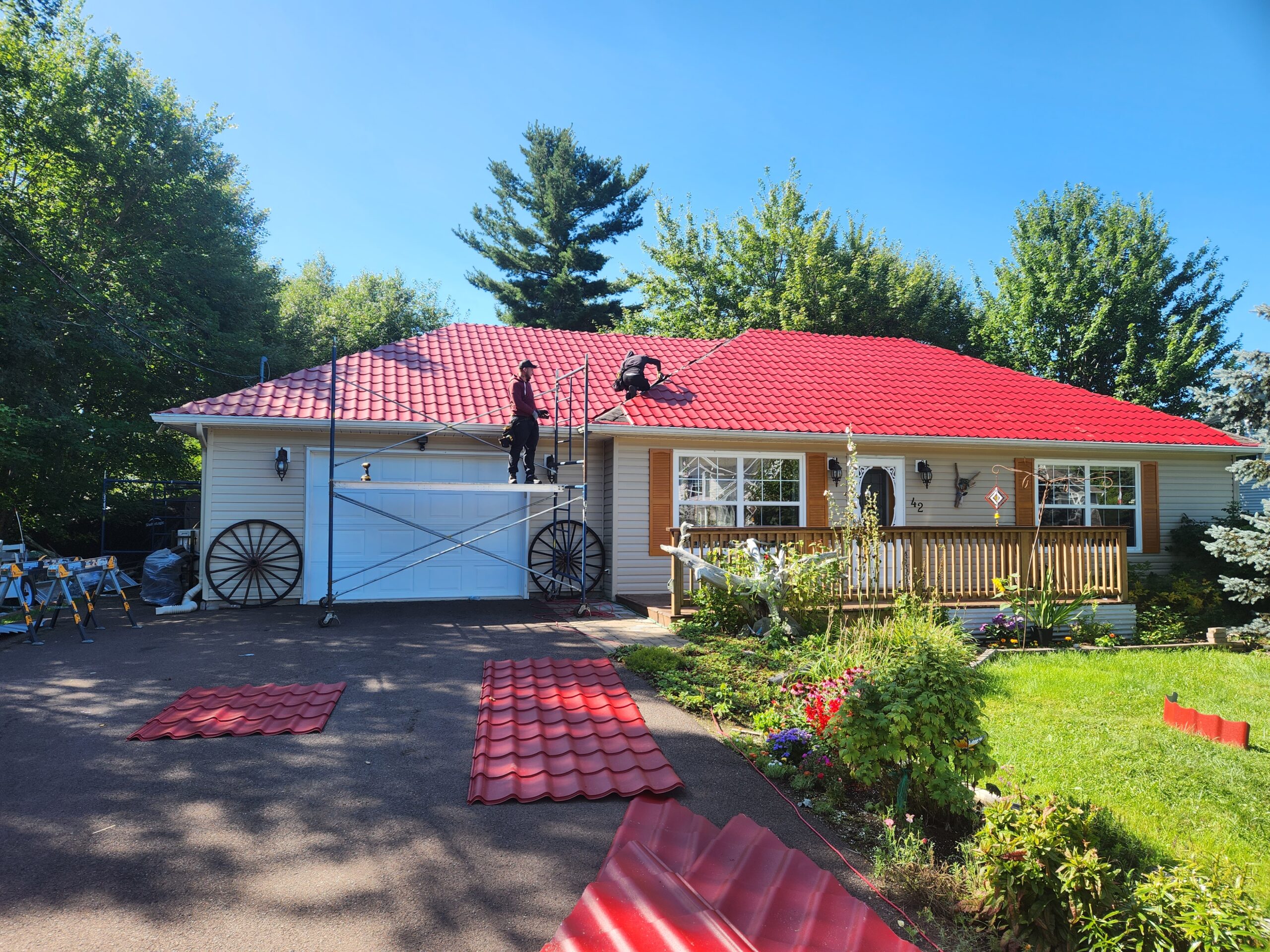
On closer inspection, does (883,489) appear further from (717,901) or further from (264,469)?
(717,901)

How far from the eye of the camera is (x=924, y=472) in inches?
461

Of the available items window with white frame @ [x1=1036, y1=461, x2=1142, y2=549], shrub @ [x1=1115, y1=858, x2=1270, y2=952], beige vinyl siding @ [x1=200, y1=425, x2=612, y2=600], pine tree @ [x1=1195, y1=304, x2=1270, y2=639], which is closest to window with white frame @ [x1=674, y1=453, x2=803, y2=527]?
beige vinyl siding @ [x1=200, y1=425, x2=612, y2=600]

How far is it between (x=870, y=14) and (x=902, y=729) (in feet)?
31.1

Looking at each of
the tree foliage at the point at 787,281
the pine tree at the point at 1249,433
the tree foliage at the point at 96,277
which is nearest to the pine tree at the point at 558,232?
the tree foliage at the point at 787,281

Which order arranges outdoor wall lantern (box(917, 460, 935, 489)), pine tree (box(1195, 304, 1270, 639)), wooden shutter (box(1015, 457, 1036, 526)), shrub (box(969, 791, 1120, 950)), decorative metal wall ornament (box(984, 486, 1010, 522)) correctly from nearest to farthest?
shrub (box(969, 791, 1120, 950)), pine tree (box(1195, 304, 1270, 639)), decorative metal wall ornament (box(984, 486, 1010, 522)), outdoor wall lantern (box(917, 460, 935, 489)), wooden shutter (box(1015, 457, 1036, 526))

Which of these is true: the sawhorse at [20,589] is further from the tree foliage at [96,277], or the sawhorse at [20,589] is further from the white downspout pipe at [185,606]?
the tree foliage at [96,277]

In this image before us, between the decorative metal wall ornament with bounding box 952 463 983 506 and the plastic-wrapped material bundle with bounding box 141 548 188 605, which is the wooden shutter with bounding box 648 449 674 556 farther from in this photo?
A: the plastic-wrapped material bundle with bounding box 141 548 188 605

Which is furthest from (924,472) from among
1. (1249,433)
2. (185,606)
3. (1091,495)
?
(185,606)

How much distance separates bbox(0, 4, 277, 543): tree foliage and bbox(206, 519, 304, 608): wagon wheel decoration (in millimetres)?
6079

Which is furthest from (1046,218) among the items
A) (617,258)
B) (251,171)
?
(251,171)

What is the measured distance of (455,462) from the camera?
35.2ft

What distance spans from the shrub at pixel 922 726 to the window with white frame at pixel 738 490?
7159 mm

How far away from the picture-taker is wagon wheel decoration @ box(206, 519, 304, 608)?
9750mm

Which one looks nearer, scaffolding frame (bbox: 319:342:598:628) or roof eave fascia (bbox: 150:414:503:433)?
roof eave fascia (bbox: 150:414:503:433)
